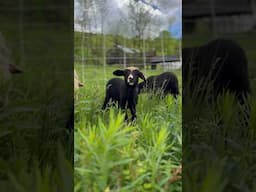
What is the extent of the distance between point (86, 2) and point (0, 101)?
471 mm

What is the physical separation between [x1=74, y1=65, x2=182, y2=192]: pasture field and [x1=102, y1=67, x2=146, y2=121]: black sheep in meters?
0.02

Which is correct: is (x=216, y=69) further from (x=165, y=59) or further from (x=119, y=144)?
(x=119, y=144)

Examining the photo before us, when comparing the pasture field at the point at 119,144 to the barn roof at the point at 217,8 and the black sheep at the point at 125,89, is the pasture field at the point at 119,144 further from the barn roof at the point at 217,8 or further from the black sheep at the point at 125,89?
the barn roof at the point at 217,8

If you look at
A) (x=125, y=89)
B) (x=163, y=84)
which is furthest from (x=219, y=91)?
(x=125, y=89)

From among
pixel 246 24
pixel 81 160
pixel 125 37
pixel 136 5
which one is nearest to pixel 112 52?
pixel 125 37

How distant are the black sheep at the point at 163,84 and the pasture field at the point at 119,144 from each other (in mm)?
20

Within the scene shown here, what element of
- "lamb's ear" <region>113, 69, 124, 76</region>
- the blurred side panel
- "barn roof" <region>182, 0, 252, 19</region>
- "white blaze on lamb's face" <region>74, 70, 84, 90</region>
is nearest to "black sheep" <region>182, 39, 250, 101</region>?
the blurred side panel

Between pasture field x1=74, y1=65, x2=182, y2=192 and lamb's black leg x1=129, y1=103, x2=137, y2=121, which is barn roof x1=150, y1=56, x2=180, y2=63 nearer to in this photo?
pasture field x1=74, y1=65, x2=182, y2=192

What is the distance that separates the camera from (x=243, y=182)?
162 cm

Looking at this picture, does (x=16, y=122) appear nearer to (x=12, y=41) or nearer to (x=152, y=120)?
(x=12, y=41)

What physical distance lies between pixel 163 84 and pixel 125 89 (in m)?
0.13

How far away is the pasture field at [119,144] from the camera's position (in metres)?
1.53

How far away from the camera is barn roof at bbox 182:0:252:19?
164 centimetres

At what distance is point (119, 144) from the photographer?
1.53 meters
